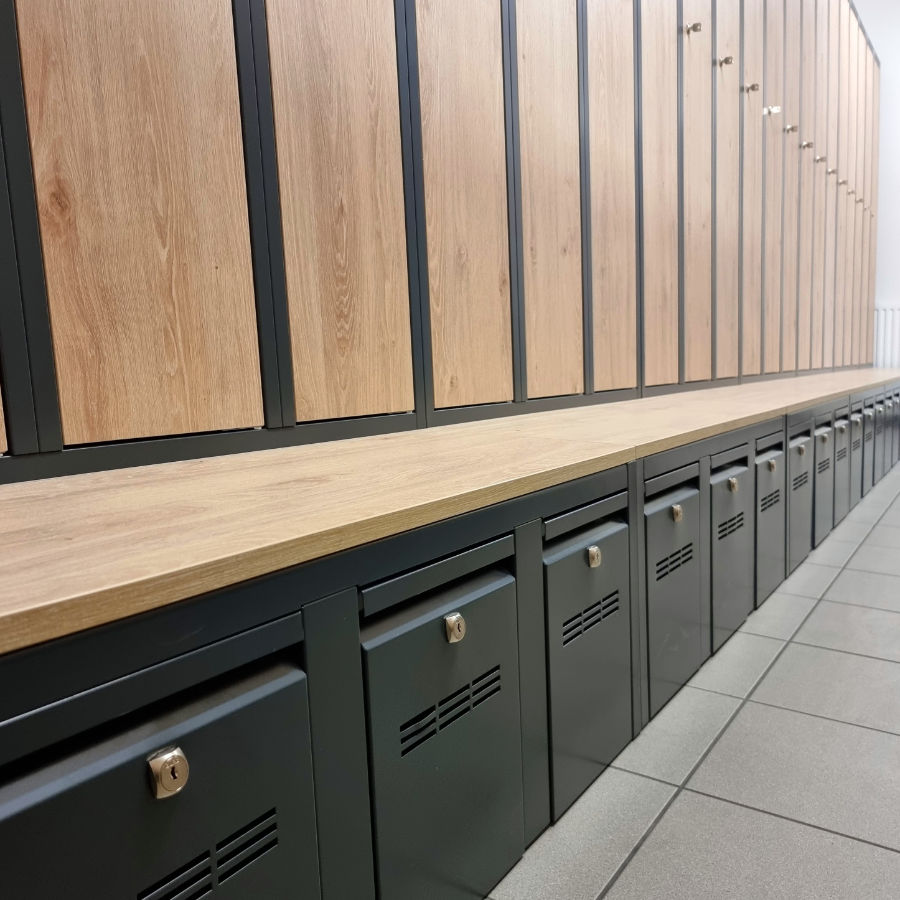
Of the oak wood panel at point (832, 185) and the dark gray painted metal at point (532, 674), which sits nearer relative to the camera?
the dark gray painted metal at point (532, 674)

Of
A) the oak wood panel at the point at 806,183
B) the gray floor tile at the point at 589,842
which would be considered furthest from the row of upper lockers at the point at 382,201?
the oak wood panel at the point at 806,183

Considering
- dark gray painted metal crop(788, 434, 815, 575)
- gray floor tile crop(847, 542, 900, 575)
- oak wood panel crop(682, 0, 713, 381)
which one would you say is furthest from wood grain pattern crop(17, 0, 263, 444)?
gray floor tile crop(847, 542, 900, 575)

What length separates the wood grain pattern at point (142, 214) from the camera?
1192mm

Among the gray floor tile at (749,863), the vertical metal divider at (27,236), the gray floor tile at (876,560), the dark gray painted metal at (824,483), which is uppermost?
the vertical metal divider at (27,236)

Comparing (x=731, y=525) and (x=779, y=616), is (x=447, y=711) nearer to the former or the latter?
(x=731, y=525)

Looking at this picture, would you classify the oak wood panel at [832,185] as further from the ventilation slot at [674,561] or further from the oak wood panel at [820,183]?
the ventilation slot at [674,561]

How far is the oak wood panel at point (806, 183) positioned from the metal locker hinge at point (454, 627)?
17.1ft

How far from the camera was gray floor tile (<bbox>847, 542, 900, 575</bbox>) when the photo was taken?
3.00m

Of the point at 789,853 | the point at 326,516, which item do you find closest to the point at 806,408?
the point at 789,853

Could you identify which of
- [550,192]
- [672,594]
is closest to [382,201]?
[550,192]

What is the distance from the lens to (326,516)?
89 centimetres

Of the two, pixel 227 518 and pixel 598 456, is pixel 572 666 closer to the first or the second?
pixel 598 456

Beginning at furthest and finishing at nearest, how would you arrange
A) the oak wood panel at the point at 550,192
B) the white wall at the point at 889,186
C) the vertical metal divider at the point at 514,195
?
the white wall at the point at 889,186
the oak wood panel at the point at 550,192
the vertical metal divider at the point at 514,195

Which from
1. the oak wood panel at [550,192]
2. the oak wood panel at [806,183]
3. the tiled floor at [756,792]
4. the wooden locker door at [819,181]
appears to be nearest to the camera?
the tiled floor at [756,792]
